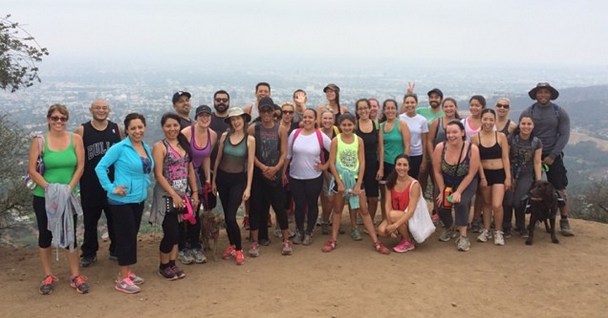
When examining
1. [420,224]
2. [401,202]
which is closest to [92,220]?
[401,202]

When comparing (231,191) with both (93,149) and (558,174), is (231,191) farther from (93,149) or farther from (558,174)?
(558,174)

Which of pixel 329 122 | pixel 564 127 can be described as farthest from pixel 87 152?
pixel 564 127

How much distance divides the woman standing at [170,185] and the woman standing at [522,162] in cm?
485

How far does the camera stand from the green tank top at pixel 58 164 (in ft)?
16.8

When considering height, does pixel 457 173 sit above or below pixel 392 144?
below

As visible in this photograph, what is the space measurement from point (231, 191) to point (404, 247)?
2.69 metres

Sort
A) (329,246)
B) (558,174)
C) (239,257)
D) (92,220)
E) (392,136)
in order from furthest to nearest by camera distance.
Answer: (558,174)
(392,136)
(329,246)
(239,257)
(92,220)

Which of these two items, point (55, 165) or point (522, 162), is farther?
point (522, 162)

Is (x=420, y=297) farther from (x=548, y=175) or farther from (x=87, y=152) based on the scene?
(x=87, y=152)

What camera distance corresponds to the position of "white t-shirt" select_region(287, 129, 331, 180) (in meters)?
6.50

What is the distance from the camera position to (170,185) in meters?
5.62

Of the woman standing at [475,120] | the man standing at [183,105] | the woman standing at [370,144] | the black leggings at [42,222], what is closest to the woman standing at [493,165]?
the woman standing at [475,120]

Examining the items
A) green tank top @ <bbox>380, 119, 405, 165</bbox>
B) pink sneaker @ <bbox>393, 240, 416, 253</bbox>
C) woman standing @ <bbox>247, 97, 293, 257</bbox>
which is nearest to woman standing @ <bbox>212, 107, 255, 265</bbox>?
woman standing @ <bbox>247, 97, 293, 257</bbox>

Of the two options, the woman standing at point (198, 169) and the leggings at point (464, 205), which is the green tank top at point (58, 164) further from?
the leggings at point (464, 205)
